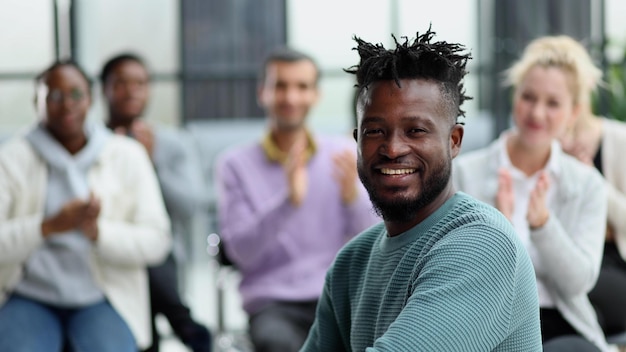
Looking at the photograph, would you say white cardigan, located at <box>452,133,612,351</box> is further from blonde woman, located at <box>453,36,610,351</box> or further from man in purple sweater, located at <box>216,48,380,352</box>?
man in purple sweater, located at <box>216,48,380,352</box>

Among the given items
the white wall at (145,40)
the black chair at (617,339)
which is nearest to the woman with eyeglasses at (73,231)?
the black chair at (617,339)

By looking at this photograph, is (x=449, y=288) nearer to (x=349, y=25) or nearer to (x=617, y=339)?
(x=617, y=339)

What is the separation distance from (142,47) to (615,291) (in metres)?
3.07

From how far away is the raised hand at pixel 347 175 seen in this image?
3291 mm

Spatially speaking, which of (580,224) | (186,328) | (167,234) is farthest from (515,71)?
(186,328)

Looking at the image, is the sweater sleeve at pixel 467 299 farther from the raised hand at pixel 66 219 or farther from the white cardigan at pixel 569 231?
→ the raised hand at pixel 66 219

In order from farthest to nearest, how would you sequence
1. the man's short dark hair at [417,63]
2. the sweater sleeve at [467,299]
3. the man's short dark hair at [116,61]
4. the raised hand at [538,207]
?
the man's short dark hair at [116,61] < the raised hand at [538,207] < the man's short dark hair at [417,63] < the sweater sleeve at [467,299]

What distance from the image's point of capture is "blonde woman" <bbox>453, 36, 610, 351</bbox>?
96.7 inches

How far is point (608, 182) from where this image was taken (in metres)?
2.99

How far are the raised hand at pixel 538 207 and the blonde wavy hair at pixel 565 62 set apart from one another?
0.41 metres

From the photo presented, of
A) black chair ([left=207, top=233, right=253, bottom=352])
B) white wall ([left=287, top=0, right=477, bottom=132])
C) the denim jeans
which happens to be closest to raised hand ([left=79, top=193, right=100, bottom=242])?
the denim jeans

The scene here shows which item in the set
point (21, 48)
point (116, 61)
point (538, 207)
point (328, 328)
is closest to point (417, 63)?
point (328, 328)

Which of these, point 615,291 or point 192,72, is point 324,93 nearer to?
point 192,72

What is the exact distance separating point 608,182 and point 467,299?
1727mm
